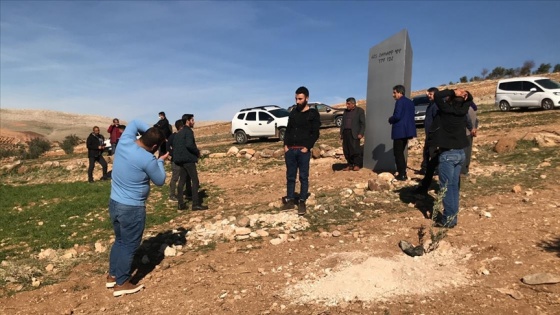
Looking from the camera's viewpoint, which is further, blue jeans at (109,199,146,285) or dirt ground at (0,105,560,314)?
blue jeans at (109,199,146,285)

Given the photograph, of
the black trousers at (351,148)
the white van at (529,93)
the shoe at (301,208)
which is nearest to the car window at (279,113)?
the black trousers at (351,148)

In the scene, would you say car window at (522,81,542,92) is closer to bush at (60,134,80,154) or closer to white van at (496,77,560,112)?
white van at (496,77,560,112)

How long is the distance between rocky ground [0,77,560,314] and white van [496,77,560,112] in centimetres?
1238

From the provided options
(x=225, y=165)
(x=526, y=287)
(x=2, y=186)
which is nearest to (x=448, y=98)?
(x=526, y=287)

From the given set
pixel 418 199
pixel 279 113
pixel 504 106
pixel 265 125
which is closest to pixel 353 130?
pixel 418 199

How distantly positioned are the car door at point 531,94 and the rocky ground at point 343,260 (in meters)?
12.6

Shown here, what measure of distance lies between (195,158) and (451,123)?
177 inches

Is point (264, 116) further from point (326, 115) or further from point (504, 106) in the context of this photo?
point (504, 106)

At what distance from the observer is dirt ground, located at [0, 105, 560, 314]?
11.1 feet

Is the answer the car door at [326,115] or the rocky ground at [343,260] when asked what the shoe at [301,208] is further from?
the car door at [326,115]

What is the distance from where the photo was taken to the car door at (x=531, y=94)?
58.3 feet

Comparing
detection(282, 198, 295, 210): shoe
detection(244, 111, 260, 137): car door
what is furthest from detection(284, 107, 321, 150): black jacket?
detection(244, 111, 260, 137): car door

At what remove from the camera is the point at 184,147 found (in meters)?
7.21

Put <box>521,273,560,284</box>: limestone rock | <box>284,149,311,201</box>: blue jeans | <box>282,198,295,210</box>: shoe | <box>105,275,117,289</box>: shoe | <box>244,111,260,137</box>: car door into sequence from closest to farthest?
<box>521,273,560,284</box>: limestone rock < <box>105,275,117,289</box>: shoe < <box>284,149,311,201</box>: blue jeans < <box>282,198,295,210</box>: shoe < <box>244,111,260,137</box>: car door
